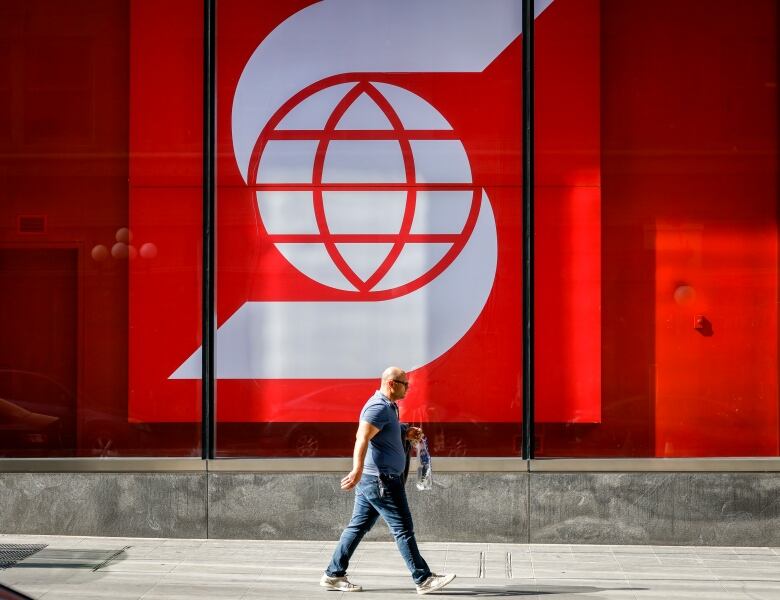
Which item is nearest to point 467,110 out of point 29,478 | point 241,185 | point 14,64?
point 241,185

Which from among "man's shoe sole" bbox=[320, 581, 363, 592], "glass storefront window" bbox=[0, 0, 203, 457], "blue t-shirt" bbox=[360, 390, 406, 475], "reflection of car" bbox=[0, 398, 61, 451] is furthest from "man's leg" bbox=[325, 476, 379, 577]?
"reflection of car" bbox=[0, 398, 61, 451]

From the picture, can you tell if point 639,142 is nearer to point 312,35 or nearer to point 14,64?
point 312,35

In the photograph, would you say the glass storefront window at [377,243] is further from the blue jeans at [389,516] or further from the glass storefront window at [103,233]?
the blue jeans at [389,516]

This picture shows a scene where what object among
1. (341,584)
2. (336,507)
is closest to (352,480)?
(341,584)

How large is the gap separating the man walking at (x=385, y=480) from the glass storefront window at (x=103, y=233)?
3.07m

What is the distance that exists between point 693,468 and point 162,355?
509cm

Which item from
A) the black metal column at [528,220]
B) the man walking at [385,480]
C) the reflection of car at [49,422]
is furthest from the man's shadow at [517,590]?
the reflection of car at [49,422]

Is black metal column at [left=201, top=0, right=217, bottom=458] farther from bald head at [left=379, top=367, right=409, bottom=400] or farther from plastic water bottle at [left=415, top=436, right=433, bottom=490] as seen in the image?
bald head at [left=379, top=367, right=409, bottom=400]

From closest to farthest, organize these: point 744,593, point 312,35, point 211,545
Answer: point 744,593
point 211,545
point 312,35

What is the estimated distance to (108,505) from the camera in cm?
1052

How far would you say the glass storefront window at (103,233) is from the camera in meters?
10.8

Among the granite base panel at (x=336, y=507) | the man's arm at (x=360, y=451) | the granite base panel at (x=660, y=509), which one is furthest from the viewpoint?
the granite base panel at (x=336, y=507)

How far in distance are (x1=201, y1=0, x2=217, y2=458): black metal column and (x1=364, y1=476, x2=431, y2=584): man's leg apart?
2.98 metres

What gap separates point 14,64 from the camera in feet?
36.0
